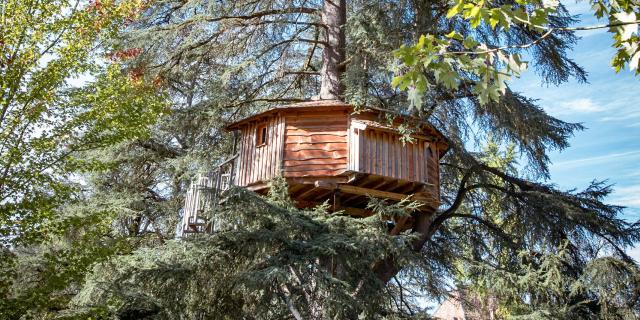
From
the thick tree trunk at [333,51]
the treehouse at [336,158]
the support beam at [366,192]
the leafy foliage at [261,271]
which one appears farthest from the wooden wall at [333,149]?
the leafy foliage at [261,271]

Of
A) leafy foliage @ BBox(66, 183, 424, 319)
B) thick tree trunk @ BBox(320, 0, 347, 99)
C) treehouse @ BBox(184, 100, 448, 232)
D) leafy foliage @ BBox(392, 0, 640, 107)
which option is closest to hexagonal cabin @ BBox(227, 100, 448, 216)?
treehouse @ BBox(184, 100, 448, 232)

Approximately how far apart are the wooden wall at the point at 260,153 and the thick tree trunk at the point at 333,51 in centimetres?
204

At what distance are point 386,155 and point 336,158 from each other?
0.99m

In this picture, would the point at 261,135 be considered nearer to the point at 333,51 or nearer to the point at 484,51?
the point at 333,51

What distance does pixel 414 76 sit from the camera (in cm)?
412

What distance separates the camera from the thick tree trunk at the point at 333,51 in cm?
1325

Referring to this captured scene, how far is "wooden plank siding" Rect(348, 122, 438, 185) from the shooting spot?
1055 centimetres

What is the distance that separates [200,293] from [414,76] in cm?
542

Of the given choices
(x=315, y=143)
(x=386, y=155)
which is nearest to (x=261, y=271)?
(x=315, y=143)

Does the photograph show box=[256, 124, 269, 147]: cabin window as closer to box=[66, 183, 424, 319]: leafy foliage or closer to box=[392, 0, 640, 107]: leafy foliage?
box=[66, 183, 424, 319]: leafy foliage

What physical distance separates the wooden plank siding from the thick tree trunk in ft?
8.49

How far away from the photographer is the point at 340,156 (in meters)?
10.8

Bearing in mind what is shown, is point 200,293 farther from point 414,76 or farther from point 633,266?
point 633,266

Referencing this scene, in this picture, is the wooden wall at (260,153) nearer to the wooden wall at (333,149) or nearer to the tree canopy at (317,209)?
the wooden wall at (333,149)
